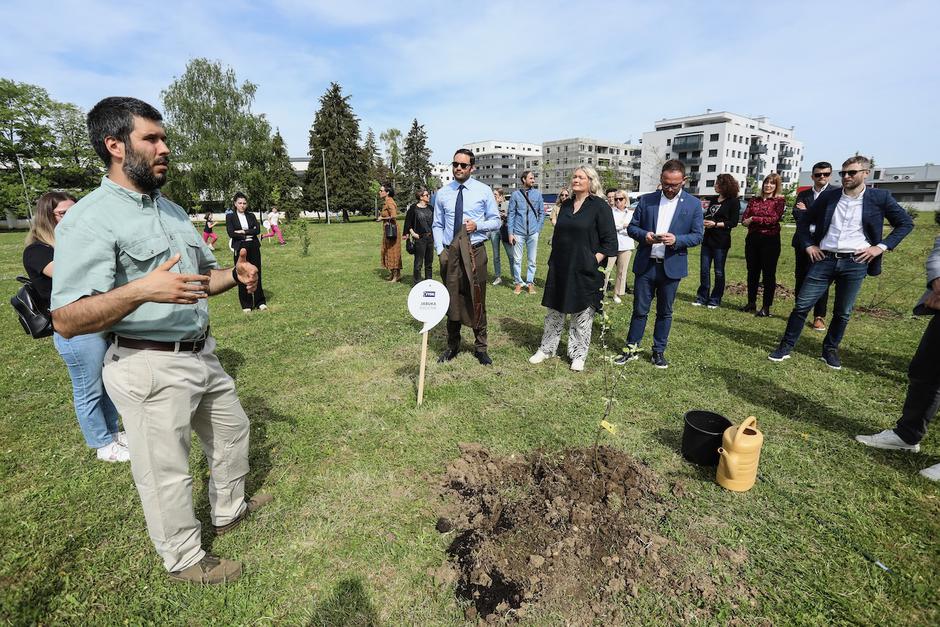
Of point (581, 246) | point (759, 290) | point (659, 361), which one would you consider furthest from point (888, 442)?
point (759, 290)

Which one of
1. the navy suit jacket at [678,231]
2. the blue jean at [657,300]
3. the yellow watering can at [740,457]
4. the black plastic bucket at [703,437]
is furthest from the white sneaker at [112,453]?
the navy suit jacket at [678,231]

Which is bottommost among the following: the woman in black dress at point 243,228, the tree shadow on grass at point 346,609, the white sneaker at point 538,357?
the tree shadow on grass at point 346,609

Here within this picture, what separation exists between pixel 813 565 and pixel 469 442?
242 centimetres

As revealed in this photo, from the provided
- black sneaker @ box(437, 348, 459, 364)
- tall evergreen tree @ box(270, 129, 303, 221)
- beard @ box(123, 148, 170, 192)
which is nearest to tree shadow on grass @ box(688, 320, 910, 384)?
black sneaker @ box(437, 348, 459, 364)

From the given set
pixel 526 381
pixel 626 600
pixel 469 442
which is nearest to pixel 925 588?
pixel 626 600

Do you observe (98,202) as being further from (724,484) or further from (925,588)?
(925,588)

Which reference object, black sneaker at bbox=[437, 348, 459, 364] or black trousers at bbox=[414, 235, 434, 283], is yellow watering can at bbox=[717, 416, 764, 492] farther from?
black trousers at bbox=[414, 235, 434, 283]

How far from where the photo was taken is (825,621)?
2.18 m

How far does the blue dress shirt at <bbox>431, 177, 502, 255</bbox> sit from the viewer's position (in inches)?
202

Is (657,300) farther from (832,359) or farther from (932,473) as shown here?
(932,473)

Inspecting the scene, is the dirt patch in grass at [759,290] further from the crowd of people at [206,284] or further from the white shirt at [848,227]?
the white shirt at [848,227]

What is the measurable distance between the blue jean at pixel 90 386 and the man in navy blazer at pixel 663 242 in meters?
5.02

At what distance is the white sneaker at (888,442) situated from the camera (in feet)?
11.5

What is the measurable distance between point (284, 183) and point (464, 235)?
43.8m
